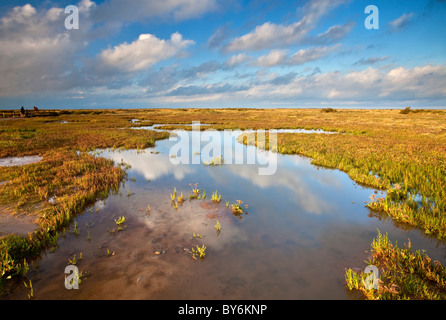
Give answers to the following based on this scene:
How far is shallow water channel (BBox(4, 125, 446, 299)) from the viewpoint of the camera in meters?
5.24

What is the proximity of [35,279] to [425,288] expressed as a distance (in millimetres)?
9423

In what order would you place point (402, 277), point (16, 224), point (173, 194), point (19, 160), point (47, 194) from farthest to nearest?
1. point (19, 160)
2. point (173, 194)
3. point (47, 194)
4. point (16, 224)
5. point (402, 277)

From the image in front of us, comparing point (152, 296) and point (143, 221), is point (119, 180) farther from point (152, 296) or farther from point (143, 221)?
point (152, 296)

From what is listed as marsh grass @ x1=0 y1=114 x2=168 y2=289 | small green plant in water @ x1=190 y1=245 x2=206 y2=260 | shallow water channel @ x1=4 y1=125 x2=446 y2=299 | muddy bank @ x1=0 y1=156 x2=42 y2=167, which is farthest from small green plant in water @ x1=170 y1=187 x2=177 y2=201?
muddy bank @ x1=0 y1=156 x2=42 y2=167

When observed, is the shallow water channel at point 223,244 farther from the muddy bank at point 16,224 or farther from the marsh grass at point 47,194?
the muddy bank at point 16,224

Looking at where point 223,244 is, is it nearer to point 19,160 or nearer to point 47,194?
point 47,194

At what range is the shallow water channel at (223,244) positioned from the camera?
17.2ft

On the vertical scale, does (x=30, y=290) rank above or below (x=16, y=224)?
below

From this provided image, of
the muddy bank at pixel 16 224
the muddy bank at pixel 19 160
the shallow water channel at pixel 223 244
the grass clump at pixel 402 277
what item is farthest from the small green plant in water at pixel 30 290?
the muddy bank at pixel 19 160

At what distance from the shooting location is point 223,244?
7055mm

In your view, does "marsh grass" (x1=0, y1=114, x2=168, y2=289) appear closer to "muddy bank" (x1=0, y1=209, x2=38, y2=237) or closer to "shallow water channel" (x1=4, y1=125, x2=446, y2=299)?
"muddy bank" (x1=0, y1=209, x2=38, y2=237)

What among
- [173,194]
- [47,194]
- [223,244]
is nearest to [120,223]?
[173,194]

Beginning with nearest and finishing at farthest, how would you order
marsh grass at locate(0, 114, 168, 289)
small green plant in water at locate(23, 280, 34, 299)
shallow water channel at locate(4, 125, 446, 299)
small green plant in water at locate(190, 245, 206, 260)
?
small green plant in water at locate(23, 280, 34, 299)
shallow water channel at locate(4, 125, 446, 299)
marsh grass at locate(0, 114, 168, 289)
small green plant in water at locate(190, 245, 206, 260)
